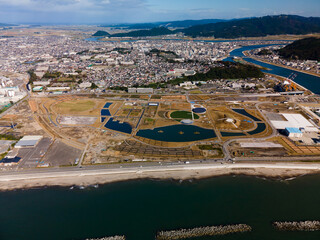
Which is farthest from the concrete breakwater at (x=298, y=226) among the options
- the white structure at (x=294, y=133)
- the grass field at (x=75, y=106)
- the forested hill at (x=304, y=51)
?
the forested hill at (x=304, y=51)

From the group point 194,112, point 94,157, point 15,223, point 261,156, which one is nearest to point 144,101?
point 194,112

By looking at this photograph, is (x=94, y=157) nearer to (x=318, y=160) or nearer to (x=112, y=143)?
(x=112, y=143)

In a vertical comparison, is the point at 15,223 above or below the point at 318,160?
below

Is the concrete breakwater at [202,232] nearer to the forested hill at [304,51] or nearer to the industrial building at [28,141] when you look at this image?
the industrial building at [28,141]

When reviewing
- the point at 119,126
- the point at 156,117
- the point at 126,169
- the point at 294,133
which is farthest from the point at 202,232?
the point at 156,117

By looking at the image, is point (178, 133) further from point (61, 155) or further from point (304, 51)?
point (304, 51)

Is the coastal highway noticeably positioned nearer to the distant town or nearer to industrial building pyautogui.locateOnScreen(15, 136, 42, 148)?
the distant town

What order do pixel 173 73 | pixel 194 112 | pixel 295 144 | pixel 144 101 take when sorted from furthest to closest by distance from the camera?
pixel 173 73 < pixel 144 101 < pixel 194 112 < pixel 295 144
